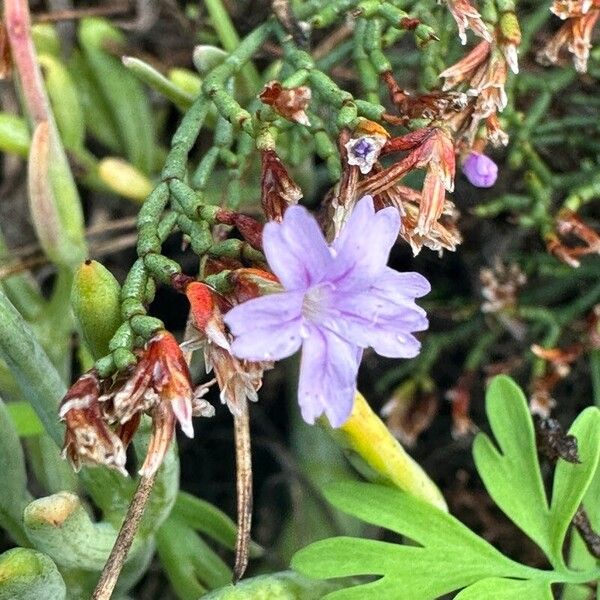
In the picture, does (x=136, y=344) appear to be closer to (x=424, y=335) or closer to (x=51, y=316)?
(x=51, y=316)

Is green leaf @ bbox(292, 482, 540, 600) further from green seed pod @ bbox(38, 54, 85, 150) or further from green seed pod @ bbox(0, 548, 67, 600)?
green seed pod @ bbox(38, 54, 85, 150)

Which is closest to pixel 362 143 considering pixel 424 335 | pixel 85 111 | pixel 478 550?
pixel 478 550

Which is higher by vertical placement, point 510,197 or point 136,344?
point 136,344

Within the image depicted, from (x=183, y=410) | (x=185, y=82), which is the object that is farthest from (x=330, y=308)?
(x=185, y=82)

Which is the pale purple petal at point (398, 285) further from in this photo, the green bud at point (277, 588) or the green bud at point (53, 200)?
the green bud at point (53, 200)

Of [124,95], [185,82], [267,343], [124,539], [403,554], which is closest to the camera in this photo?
[267,343]

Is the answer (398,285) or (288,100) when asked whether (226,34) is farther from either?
(398,285)

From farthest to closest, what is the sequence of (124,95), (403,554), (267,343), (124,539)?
1. (124,95)
2. (403,554)
3. (124,539)
4. (267,343)

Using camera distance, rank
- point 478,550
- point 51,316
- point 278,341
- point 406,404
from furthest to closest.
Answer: point 406,404 → point 51,316 → point 478,550 → point 278,341
